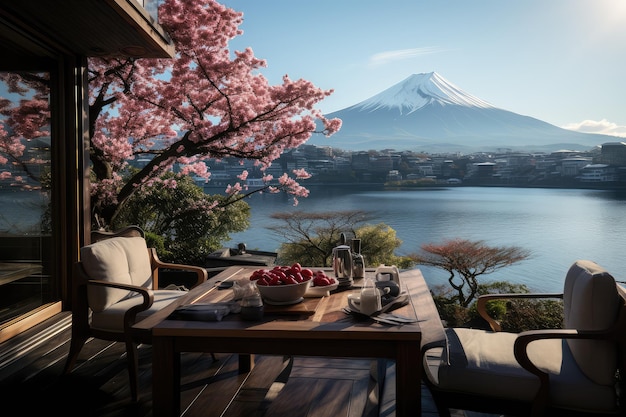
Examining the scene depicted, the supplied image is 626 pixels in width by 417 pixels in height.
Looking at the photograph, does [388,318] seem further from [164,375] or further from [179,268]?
[179,268]

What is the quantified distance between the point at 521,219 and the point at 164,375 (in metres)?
12.6

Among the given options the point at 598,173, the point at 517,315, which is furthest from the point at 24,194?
the point at 598,173

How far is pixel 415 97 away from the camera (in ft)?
61.0

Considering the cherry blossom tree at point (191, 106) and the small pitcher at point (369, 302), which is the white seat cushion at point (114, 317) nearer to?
the small pitcher at point (369, 302)

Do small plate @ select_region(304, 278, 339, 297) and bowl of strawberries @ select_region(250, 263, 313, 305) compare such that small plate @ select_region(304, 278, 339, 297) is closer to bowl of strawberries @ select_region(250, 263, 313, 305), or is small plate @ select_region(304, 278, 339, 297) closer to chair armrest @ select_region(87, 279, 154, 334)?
bowl of strawberries @ select_region(250, 263, 313, 305)

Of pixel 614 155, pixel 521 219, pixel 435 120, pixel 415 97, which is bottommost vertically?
pixel 521 219

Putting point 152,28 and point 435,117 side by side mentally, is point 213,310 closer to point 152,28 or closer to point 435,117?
point 152,28

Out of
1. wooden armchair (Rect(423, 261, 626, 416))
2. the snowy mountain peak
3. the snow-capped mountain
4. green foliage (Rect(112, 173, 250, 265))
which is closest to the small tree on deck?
green foliage (Rect(112, 173, 250, 265))

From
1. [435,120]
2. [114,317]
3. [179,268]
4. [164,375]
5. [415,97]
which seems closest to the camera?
[164,375]

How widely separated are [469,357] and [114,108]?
5604mm

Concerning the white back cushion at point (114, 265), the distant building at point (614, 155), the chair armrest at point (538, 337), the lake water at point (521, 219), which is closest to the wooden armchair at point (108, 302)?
the white back cushion at point (114, 265)

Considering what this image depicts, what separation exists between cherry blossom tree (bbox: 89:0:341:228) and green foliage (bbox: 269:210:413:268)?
232 cm

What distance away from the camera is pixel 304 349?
185cm

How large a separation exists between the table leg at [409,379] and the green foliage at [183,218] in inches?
239
